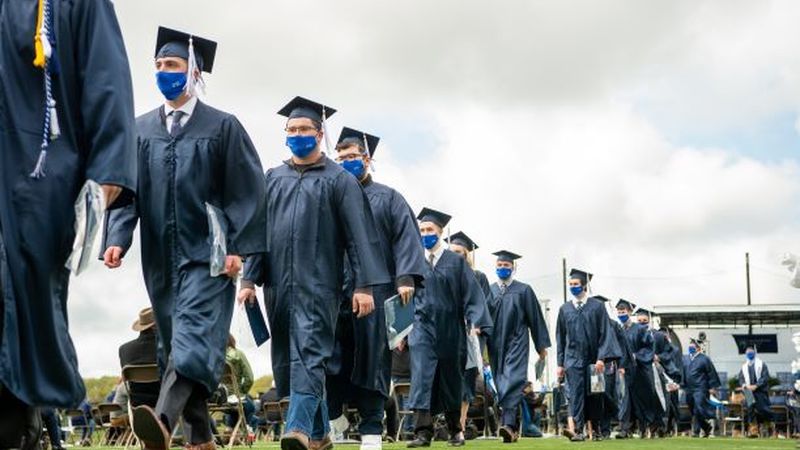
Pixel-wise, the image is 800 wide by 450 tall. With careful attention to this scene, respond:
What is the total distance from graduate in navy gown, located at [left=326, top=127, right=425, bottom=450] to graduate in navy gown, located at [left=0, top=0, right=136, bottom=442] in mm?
4529

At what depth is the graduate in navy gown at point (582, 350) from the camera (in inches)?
691

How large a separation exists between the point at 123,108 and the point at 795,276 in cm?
878

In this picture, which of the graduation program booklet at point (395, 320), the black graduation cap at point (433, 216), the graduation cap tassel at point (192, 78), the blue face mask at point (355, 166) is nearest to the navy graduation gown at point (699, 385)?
the black graduation cap at point (433, 216)

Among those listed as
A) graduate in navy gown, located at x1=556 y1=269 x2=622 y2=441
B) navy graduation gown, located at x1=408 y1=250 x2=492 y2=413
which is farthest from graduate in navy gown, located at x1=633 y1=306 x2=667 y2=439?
navy graduation gown, located at x1=408 y1=250 x2=492 y2=413

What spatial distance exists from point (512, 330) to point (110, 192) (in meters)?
13.1

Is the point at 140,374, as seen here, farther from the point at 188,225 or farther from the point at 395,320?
the point at 188,225

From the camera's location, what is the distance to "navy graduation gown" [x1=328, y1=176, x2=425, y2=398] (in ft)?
30.7

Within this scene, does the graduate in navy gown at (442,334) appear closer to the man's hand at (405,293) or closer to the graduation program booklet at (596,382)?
the man's hand at (405,293)

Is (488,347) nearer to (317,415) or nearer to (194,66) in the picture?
(317,415)

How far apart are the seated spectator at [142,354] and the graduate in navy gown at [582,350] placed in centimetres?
774

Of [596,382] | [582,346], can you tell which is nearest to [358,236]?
[596,382]

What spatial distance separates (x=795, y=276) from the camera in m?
11.6

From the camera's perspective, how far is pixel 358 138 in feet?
36.9

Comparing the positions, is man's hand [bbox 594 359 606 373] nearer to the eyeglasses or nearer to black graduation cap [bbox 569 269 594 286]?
black graduation cap [bbox 569 269 594 286]
